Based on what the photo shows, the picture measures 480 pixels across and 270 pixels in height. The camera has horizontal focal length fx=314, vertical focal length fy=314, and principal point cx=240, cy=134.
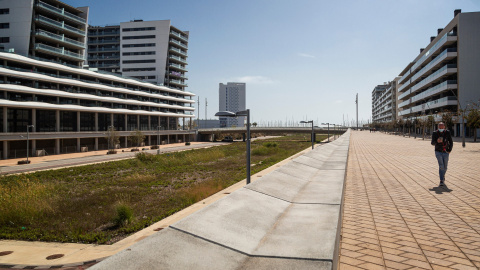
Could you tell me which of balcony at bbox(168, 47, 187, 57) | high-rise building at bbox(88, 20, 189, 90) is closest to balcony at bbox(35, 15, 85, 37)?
high-rise building at bbox(88, 20, 189, 90)

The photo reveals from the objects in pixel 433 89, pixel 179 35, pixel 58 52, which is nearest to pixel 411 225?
pixel 58 52

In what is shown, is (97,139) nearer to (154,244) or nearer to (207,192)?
(207,192)

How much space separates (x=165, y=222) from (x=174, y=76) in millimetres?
92223

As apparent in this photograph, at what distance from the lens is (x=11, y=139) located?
133ft

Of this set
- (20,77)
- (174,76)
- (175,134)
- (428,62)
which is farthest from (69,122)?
(428,62)

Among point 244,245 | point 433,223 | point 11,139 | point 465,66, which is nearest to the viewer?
point 244,245

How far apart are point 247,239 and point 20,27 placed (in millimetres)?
60761

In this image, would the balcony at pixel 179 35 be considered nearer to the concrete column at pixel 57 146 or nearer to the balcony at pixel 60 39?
the balcony at pixel 60 39

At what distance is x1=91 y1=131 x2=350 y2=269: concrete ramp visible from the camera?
3102 mm

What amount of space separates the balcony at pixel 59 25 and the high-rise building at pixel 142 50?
100 feet

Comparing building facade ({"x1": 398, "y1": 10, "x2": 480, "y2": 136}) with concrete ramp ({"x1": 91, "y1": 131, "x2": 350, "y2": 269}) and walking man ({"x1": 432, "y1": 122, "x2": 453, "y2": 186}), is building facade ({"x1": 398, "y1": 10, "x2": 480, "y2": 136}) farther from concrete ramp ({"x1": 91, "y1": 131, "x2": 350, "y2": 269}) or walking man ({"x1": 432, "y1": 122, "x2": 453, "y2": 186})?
concrete ramp ({"x1": 91, "y1": 131, "x2": 350, "y2": 269})

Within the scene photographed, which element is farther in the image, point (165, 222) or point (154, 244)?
point (165, 222)

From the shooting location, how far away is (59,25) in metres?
55.4

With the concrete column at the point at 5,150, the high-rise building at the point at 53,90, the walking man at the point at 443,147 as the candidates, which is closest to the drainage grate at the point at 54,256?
the walking man at the point at 443,147
